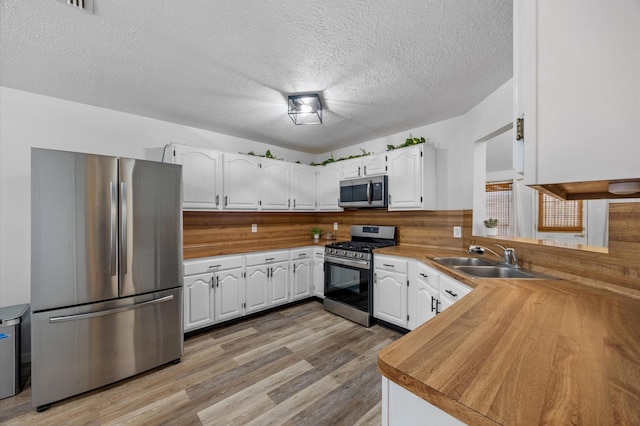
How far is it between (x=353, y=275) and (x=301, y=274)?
870mm

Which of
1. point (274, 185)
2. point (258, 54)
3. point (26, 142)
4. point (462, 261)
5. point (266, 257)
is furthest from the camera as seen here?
point (274, 185)

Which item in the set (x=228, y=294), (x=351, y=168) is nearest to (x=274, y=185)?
(x=351, y=168)

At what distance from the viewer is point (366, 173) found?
346cm

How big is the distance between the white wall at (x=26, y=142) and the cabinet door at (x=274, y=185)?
1522mm

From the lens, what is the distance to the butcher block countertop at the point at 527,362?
0.53 m

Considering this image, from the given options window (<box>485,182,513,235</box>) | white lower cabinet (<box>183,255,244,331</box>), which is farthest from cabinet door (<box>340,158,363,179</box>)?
window (<box>485,182,513,235</box>)

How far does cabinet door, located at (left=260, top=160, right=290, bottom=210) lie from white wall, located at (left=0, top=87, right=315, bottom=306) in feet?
4.99

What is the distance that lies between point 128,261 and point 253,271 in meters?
1.39

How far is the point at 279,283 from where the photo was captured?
3436mm

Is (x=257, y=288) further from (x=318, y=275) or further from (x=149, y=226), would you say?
(x=149, y=226)

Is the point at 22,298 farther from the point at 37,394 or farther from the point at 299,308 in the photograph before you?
the point at 299,308

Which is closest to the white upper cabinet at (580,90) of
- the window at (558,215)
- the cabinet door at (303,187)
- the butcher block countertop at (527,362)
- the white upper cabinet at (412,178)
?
the butcher block countertop at (527,362)

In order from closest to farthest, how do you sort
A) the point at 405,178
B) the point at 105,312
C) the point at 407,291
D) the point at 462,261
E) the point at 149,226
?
the point at 105,312 < the point at 149,226 < the point at 462,261 < the point at 407,291 < the point at 405,178

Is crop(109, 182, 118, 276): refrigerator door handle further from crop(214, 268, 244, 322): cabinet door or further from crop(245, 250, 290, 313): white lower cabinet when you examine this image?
crop(245, 250, 290, 313): white lower cabinet
